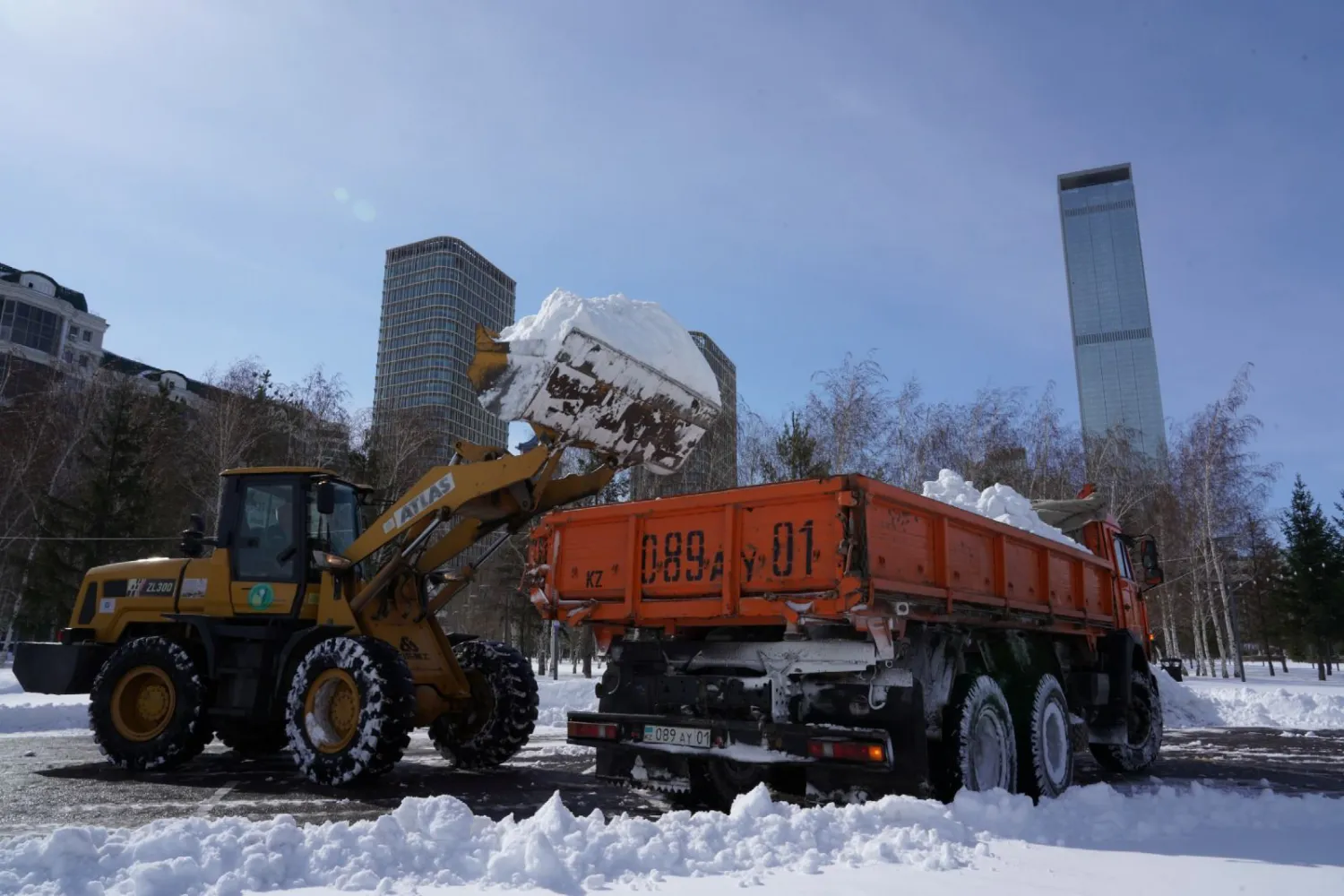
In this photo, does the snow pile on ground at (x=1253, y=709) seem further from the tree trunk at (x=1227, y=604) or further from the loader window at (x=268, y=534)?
the loader window at (x=268, y=534)

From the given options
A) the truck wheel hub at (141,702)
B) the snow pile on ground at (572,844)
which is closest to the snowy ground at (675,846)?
the snow pile on ground at (572,844)

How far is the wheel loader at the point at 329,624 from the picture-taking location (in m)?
7.26

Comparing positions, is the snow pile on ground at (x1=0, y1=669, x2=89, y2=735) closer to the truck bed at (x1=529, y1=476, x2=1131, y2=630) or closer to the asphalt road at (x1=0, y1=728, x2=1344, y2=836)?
the asphalt road at (x1=0, y1=728, x2=1344, y2=836)

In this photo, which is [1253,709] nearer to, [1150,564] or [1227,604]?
[1150,564]

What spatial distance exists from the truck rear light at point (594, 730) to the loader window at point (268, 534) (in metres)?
3.56

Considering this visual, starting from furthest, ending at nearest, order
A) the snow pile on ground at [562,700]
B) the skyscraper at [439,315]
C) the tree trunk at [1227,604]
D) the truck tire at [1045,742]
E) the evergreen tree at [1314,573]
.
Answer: the skyscraper at [439,315] < the evergreen tree at [1314,573] < the tree trunk at [1227,604] < the snow pile on ground at [562,700] < the truck tire at [1045,742]

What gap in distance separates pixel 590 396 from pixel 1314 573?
4366 cm

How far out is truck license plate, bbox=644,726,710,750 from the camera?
6.05 m

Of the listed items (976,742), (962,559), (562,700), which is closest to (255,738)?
(976,742)

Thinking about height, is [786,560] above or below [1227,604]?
below

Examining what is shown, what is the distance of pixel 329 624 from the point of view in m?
8.37

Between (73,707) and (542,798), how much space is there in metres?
11.3

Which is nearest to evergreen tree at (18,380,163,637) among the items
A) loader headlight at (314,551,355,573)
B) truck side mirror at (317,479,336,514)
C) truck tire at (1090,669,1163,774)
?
loader headlight at (314,551,355,573)

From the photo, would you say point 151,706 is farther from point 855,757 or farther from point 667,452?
point 855,757
